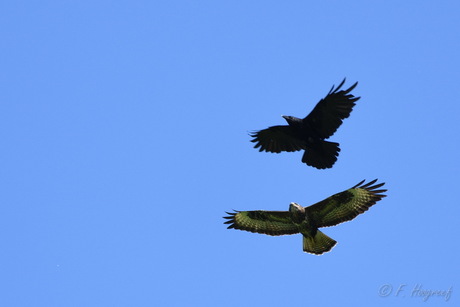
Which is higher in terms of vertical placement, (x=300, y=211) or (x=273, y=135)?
(x=273, y=135)

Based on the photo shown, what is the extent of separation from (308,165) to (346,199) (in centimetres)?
161

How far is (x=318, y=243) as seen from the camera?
1470 cm

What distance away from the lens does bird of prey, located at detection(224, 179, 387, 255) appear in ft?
47.4

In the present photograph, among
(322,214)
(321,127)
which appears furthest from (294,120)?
(322,214)

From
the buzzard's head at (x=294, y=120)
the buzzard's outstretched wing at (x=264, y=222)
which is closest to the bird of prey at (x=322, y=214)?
the buzzard's outstretched wing at (x=264, y=222)

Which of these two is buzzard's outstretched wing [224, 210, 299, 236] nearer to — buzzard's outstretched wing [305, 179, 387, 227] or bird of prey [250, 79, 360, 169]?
buzzard's outstretched wing [305, 179, 387, 227]

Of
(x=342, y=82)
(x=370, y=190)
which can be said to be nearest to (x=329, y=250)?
(x=370, y=190)

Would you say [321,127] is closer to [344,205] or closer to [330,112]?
[330,112]

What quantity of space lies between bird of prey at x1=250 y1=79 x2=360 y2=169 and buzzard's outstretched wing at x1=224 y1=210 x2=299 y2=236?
5.18 ft

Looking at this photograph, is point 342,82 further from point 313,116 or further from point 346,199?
point 346,199

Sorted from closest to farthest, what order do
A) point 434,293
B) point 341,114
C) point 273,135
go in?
1. point 434,293
2. point 341,114
3. point 273,135

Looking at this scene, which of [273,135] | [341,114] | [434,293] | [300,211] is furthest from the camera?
[273,135]

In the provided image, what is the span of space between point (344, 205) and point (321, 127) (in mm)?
1955

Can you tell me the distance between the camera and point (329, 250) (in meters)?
14.6
